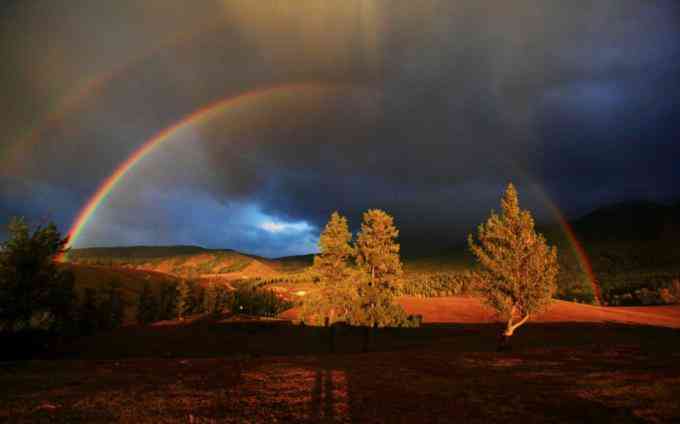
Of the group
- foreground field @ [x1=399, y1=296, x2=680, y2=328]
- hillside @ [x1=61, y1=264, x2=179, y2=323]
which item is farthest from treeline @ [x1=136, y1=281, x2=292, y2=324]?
foreground field @ [x1=399, y1=296, x2=680, y2=328]

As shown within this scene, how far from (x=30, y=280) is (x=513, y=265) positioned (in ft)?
119

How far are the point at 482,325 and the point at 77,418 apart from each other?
5772 cm

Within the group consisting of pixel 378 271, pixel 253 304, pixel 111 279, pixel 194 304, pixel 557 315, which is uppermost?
pixel 378 271

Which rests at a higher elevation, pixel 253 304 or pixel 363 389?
pixel 363 389

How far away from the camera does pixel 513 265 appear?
26031mm

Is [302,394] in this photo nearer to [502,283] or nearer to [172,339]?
[502,283]

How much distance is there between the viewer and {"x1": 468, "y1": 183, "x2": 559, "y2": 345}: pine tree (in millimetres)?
25578

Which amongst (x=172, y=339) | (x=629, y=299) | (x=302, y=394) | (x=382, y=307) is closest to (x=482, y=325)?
(x=382, y=307)

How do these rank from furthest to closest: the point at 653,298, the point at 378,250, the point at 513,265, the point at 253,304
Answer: the point at 653,298
the point at 253,304
the point at 378,250
the point at 513,265

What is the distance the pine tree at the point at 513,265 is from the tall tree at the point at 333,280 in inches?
424

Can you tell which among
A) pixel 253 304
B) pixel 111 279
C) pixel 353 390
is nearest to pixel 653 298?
pixel 253 304

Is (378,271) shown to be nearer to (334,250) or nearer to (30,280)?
(334,250)

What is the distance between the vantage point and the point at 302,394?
12.2 m

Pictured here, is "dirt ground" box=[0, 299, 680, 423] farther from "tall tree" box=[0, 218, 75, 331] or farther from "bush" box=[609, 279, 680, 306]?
"bush" box=[609, 279, 680, 306]
